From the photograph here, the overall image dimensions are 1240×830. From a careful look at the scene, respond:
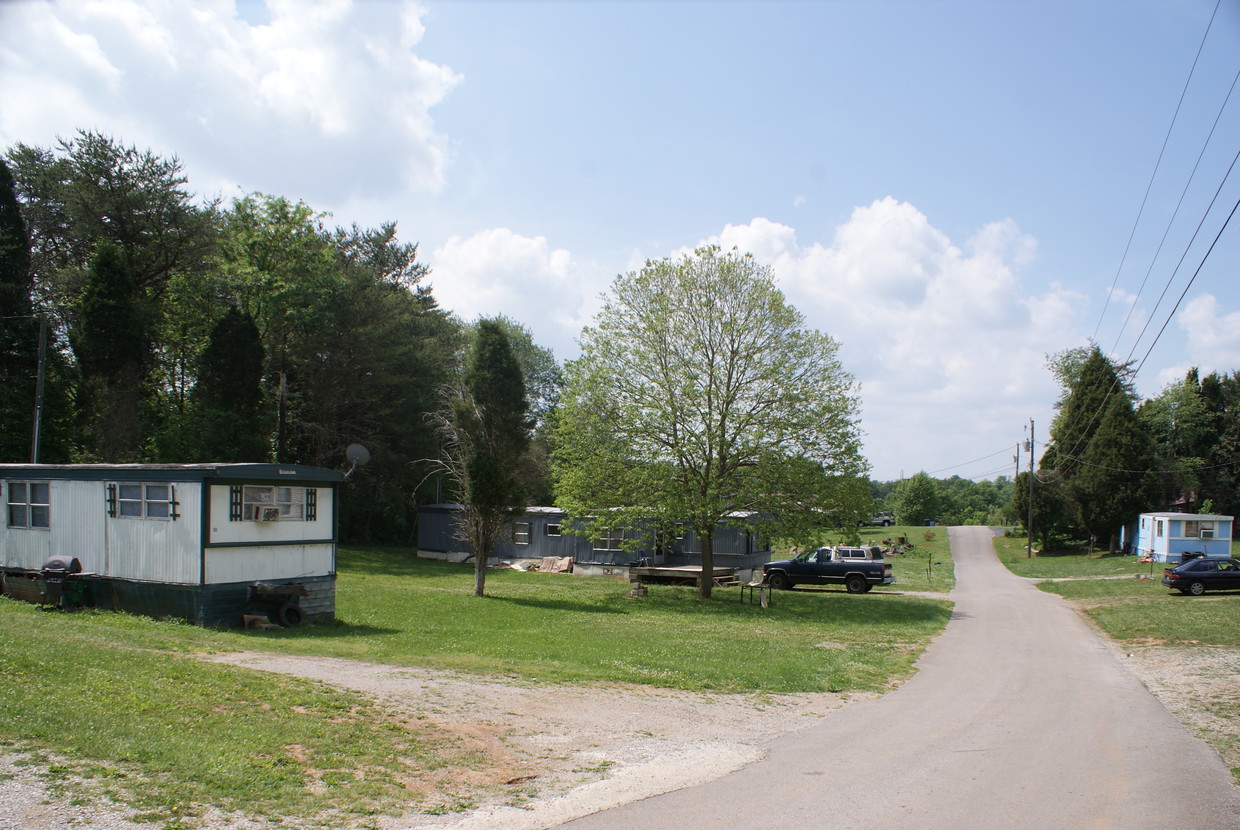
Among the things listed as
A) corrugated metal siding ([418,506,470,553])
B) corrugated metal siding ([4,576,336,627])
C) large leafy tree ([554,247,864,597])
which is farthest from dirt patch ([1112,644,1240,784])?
corrugated metal siding ([418,506,470,553])

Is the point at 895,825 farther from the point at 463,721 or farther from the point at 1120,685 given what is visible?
the point at 1120,685

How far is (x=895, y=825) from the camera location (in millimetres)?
6727

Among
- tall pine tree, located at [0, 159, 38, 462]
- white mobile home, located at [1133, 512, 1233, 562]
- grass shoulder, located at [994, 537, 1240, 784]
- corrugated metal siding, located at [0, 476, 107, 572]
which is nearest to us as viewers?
→ grass shoulder, located at [994, 537, 1240, 784]

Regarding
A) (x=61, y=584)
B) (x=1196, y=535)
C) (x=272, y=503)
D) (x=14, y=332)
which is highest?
(x=14, y=332)

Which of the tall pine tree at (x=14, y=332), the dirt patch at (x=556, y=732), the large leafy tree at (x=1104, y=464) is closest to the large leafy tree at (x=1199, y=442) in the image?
the large leafy tree at (x=1104, y=464)

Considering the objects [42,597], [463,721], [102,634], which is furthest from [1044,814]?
[42,597]

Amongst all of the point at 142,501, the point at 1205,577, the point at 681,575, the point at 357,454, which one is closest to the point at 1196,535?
the point at 1205,577

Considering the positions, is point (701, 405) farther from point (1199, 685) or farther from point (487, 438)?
point (1199, 685)

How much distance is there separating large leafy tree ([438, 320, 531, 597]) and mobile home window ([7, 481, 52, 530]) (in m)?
11.3

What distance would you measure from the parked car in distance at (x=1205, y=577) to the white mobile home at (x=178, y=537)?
2807cm

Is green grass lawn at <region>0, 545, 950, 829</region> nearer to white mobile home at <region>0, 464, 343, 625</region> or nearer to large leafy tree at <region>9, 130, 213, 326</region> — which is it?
white mobile home at <region>0, 464, 343, 625</region>

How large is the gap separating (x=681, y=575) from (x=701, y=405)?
27.2 feet

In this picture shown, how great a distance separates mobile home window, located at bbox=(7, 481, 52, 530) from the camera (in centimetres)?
1830

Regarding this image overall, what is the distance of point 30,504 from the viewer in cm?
1848
